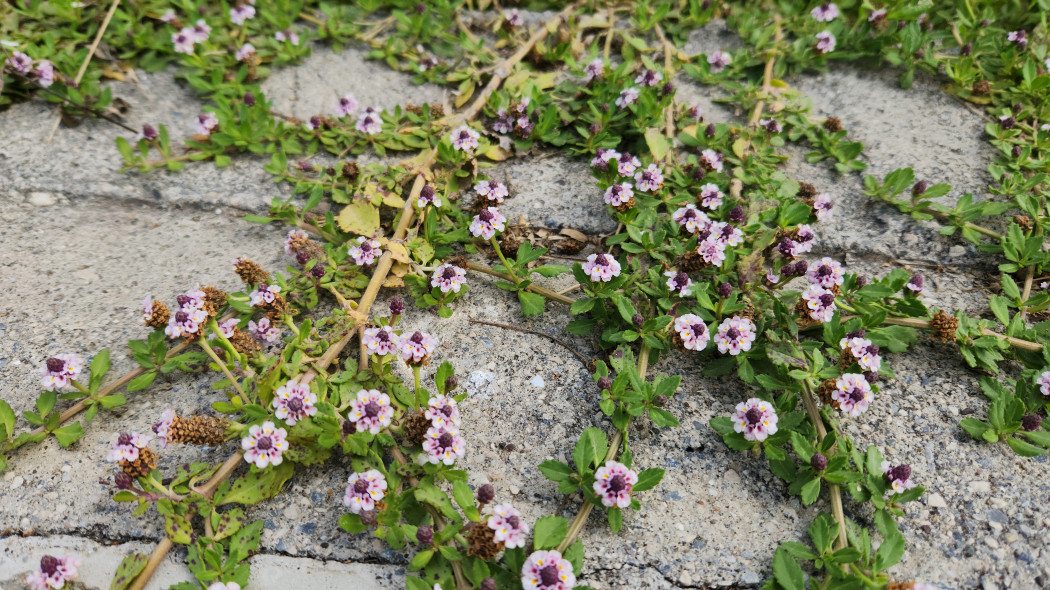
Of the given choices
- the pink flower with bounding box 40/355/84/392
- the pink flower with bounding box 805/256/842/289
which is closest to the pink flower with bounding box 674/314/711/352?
the pink flower with bounding box 805/256/842/289

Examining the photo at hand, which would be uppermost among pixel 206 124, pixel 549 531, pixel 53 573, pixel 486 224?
pixel 486 224

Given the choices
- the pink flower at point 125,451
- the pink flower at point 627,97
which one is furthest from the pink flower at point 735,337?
the pink flower at point 125,451

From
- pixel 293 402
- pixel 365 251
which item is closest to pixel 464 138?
pixel 365 251

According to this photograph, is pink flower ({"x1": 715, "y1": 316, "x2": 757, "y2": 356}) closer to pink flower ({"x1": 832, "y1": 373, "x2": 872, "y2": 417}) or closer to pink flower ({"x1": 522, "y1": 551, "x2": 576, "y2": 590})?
pink flower ({"x1": 832, "y1": 373, "x2": 872, "y2": 417})

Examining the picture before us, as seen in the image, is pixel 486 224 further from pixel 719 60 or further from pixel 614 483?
pixel 719 60

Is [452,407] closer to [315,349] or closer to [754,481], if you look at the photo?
[315,349]

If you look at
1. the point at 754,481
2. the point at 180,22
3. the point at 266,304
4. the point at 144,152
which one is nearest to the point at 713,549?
the point at 754,481
